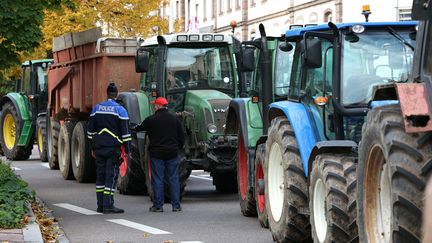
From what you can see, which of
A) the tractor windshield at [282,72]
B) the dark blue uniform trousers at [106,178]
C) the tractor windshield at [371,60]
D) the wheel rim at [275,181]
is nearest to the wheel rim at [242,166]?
the tractor windshield at [282,72]

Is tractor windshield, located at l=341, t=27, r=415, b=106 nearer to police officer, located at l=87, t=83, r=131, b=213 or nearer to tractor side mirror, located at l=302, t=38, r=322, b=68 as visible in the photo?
tractor side mirror, located at l=302, t=38, r=322, b=68

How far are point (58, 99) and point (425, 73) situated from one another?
19.4 meters

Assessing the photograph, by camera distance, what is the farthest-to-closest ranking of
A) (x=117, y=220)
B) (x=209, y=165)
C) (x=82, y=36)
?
1. (x=82, y=36)
2. (x=209, y=165)
3. (x=117, y=220)

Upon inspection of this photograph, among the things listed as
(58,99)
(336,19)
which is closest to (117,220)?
(58,99)

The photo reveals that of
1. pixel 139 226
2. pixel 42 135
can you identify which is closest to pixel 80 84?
pixel 42 135

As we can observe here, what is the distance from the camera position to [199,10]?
75000mm

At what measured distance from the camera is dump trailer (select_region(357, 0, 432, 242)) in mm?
7332

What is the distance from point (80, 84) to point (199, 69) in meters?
5.09

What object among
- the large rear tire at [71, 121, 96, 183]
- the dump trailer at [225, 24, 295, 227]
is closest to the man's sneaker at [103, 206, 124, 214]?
the dump trailer at [225, 24, 295, 227]

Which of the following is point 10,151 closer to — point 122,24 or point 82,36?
point 82,36

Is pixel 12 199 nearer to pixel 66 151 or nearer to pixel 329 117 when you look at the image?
pixel 329 117

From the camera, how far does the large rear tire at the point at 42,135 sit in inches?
1207

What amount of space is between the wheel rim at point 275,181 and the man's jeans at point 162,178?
4.04 metres

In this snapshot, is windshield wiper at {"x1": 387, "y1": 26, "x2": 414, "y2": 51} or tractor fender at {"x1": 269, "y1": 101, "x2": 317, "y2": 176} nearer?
windshield wiper at {"x1": 387, "y1": 26, "x2": 414, "y2": 51}
